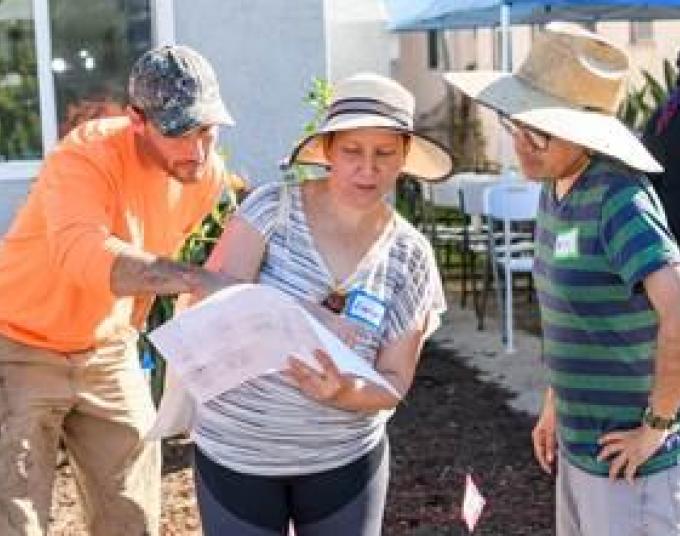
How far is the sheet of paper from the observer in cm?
273

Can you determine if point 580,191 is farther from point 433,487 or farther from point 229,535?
point 433,487

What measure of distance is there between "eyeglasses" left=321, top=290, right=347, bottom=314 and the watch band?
0.67 metres

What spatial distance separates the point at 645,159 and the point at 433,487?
3313 mm

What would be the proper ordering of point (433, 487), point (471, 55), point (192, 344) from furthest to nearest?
point (471, 55) < point (433, 487) < point (192, 344)

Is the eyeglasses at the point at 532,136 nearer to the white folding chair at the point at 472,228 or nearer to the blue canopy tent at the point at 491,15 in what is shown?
the white folding chair at the point at 472,228

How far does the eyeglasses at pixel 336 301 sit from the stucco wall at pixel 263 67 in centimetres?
529

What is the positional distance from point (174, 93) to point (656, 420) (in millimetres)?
1287

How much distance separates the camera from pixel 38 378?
372 centimetres

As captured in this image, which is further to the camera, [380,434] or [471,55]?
[471,55]

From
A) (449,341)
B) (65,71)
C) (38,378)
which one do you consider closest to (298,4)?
(65,71)

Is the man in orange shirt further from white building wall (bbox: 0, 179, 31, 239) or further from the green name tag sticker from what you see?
white building wall (bbox: 0, 179, 31, 239)

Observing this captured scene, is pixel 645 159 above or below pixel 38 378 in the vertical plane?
above

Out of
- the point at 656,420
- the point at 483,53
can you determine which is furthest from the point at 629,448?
the point at 483,53

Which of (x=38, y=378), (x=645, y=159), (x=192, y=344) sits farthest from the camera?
(x=38, y=378)
